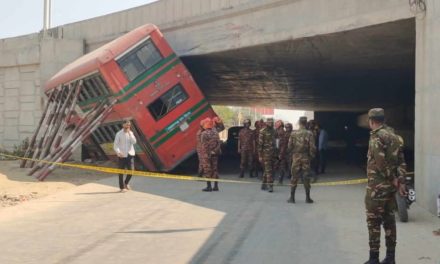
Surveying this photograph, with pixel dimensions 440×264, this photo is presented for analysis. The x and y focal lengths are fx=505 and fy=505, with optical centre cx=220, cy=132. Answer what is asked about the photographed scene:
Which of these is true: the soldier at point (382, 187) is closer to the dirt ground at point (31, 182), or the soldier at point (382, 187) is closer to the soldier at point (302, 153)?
the soldier at point (302, 153)

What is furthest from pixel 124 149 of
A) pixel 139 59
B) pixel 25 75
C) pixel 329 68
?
pixel 25 75

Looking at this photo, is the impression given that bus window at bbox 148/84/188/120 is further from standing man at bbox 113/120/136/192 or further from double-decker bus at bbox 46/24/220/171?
standing man at bbox 113/120/136/192

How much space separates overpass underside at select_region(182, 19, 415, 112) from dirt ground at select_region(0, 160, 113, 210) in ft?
17.1

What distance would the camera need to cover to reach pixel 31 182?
1314 cm

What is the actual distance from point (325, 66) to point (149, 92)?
21.3ft

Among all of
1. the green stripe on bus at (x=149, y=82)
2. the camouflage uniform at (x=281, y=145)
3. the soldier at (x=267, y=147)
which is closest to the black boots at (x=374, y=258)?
the soldier at (x=267, y=147)

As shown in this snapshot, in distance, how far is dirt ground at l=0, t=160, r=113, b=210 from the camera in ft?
35.2

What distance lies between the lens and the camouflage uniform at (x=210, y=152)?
11422mm

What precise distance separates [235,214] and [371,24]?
5.25m

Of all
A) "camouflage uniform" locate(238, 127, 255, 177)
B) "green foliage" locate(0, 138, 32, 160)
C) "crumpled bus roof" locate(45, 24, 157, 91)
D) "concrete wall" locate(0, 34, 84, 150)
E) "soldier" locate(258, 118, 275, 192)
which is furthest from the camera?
"green foliage" locate(0, 138, 32, 160)

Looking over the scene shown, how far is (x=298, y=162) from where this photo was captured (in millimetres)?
9625

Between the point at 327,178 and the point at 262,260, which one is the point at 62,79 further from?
the point at 262,260

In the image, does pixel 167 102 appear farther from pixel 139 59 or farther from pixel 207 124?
pixel 207 124

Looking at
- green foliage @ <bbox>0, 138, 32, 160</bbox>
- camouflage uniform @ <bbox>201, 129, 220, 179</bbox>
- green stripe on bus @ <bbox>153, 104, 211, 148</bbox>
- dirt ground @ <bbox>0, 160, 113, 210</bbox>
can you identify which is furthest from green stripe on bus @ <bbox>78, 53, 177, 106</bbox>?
green foliage @ <bbox>0, 138, 32, 160</bbox>
